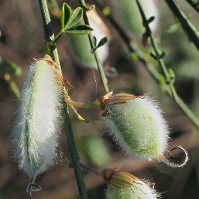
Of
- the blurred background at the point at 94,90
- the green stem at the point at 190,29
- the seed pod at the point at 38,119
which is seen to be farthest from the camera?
Answer: the blurred background at the point at 94,90

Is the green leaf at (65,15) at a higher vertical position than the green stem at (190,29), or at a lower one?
lower

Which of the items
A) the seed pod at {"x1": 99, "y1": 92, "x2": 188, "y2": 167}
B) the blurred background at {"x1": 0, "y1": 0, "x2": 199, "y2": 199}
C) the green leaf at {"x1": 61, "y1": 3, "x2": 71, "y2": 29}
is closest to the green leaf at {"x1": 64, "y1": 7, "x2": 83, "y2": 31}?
the green leaf at {"x1": 61, "y1": 3, "x2": 71, "y2": 29}

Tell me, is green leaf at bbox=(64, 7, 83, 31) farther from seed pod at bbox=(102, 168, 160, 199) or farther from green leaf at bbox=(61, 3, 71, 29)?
seed pod at bbox=(102, 168, 160, 199)

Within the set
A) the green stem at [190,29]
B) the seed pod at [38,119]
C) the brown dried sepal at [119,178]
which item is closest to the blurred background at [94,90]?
the green stem at [190,29]

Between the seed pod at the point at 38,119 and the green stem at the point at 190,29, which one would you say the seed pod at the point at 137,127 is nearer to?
the seed pod at the point at 38,119

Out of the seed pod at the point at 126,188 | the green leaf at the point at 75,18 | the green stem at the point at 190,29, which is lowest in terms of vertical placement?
the seed pod at the point at 126,188

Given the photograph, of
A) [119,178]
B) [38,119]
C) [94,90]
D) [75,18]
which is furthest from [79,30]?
[94,90]

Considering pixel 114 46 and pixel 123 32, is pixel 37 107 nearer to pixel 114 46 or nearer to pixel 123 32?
pixel 123 32

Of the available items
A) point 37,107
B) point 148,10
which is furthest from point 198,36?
point 37,107
